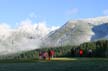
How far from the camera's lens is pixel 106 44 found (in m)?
183

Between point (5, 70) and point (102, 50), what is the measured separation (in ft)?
425

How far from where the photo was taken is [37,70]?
42906 millimetres

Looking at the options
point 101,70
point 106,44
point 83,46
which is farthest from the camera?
point 83,46

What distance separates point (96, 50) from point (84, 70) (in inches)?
5445

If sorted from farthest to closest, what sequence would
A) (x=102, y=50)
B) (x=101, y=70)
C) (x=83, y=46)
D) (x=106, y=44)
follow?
1. (x=83, y=46)
2. (x=106, y=44)
3. (x=102, y=50)
4. (x=101, y=70)

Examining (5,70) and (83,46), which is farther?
(83,46)

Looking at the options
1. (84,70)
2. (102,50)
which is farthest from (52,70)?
Answer: (102,50)

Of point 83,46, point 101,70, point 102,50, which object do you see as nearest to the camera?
point 101,70

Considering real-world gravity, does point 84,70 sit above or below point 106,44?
below

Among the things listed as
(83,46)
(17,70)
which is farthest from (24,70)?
(83,46)

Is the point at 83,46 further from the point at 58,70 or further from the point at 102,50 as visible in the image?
the point at 58,70

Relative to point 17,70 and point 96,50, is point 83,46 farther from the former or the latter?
point 17,70

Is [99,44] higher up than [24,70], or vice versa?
[99,44]

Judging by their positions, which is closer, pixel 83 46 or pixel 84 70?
pixel 84 70
